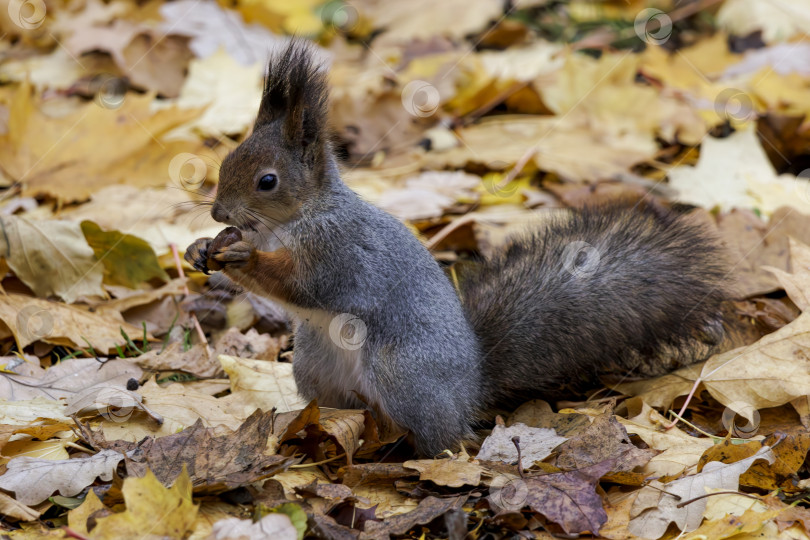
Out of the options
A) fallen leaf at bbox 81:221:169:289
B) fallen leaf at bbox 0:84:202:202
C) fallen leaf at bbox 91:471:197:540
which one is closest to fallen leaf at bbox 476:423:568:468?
fallen leaf at bbox 91:471:197:540

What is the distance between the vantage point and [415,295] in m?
2.34

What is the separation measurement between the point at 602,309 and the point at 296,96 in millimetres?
1022

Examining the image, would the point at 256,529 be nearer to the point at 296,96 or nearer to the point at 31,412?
the point at 31,412

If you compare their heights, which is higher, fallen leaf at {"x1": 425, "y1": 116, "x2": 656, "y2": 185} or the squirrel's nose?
the squirrel's nose

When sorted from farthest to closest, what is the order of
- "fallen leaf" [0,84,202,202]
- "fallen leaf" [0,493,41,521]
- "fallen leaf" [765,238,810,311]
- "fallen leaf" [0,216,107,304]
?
"fallen leaf" [0,84,202,202]
"fallen leaf" [0,216,107,304]
"fallen leaf" [765,238,810,311]
"fallen leaf" [0,493,41,521]

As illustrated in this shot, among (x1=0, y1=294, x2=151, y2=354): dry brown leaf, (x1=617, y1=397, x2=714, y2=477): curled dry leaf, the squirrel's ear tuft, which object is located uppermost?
the squirrel's ear tuft

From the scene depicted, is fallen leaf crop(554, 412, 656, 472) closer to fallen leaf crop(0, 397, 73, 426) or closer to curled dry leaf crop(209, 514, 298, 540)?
curled dry leaf crop(209, 514, 298, 540)

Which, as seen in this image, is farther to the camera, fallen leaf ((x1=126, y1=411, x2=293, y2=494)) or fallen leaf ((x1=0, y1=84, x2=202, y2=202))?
fallen leaf ((x1=0, y1=84, x2=202, y2=202))

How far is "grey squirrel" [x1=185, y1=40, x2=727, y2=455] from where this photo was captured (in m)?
2.27

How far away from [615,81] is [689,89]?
512mm

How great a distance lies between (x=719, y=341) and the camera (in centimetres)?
253

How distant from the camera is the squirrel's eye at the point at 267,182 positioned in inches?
88.9

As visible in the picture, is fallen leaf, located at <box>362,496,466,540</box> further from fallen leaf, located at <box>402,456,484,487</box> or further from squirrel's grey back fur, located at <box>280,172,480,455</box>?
squirrel's grey back fur, located at <box>280,172,480,455</box>

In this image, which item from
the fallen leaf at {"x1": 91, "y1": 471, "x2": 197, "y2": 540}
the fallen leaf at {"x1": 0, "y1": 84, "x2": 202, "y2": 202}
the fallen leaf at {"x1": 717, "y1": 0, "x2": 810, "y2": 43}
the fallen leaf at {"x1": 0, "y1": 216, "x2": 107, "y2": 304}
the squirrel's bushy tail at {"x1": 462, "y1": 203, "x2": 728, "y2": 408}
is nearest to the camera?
the fallen leaf at {"x1": 91, "y1": 471, "x2": 197, "y2": 540}
